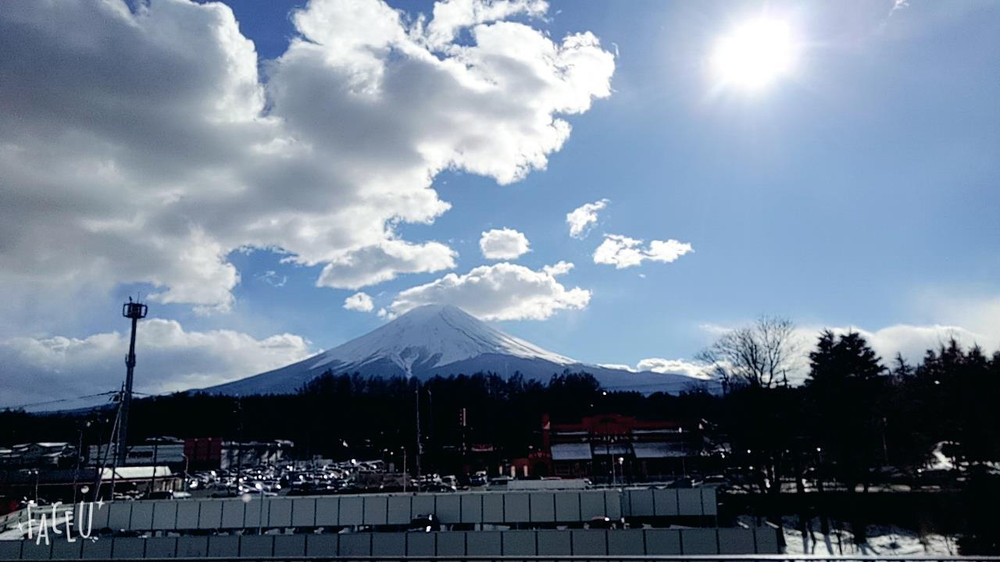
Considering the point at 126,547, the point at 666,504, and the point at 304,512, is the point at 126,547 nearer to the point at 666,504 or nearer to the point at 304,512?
the point at 304,512

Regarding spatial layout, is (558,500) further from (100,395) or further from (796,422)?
(100,395)

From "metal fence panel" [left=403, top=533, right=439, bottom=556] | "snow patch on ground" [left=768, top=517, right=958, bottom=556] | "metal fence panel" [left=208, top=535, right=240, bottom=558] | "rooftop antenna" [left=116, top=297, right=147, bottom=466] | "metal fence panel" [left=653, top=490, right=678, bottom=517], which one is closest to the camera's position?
"metal fence panel" [left=403, top=533, right=439, bottom=556]

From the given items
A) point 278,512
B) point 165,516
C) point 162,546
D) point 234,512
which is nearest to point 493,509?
point 278,512

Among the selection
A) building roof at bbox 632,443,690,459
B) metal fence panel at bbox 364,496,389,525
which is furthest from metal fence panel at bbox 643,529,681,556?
building roof at bbox 632,443,690,459

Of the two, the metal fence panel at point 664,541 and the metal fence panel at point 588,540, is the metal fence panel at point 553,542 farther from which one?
the metal fence panel at point 664,541

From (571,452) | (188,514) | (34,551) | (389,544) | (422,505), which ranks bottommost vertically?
(34,551)

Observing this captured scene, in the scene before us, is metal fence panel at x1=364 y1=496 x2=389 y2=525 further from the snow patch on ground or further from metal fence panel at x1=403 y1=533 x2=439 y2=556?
the snow patch on ground

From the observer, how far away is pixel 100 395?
51.9 meters

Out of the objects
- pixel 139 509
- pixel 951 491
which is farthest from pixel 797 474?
pixel 139 509

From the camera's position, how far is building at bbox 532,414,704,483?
69812mm

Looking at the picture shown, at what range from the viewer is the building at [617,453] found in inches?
2749

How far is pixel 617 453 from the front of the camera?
240 ft

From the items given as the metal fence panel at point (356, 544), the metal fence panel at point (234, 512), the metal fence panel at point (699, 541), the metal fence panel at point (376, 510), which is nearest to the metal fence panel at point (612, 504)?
the metal fence panel at point (699, 541)

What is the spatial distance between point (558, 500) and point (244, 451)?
90121 mm
